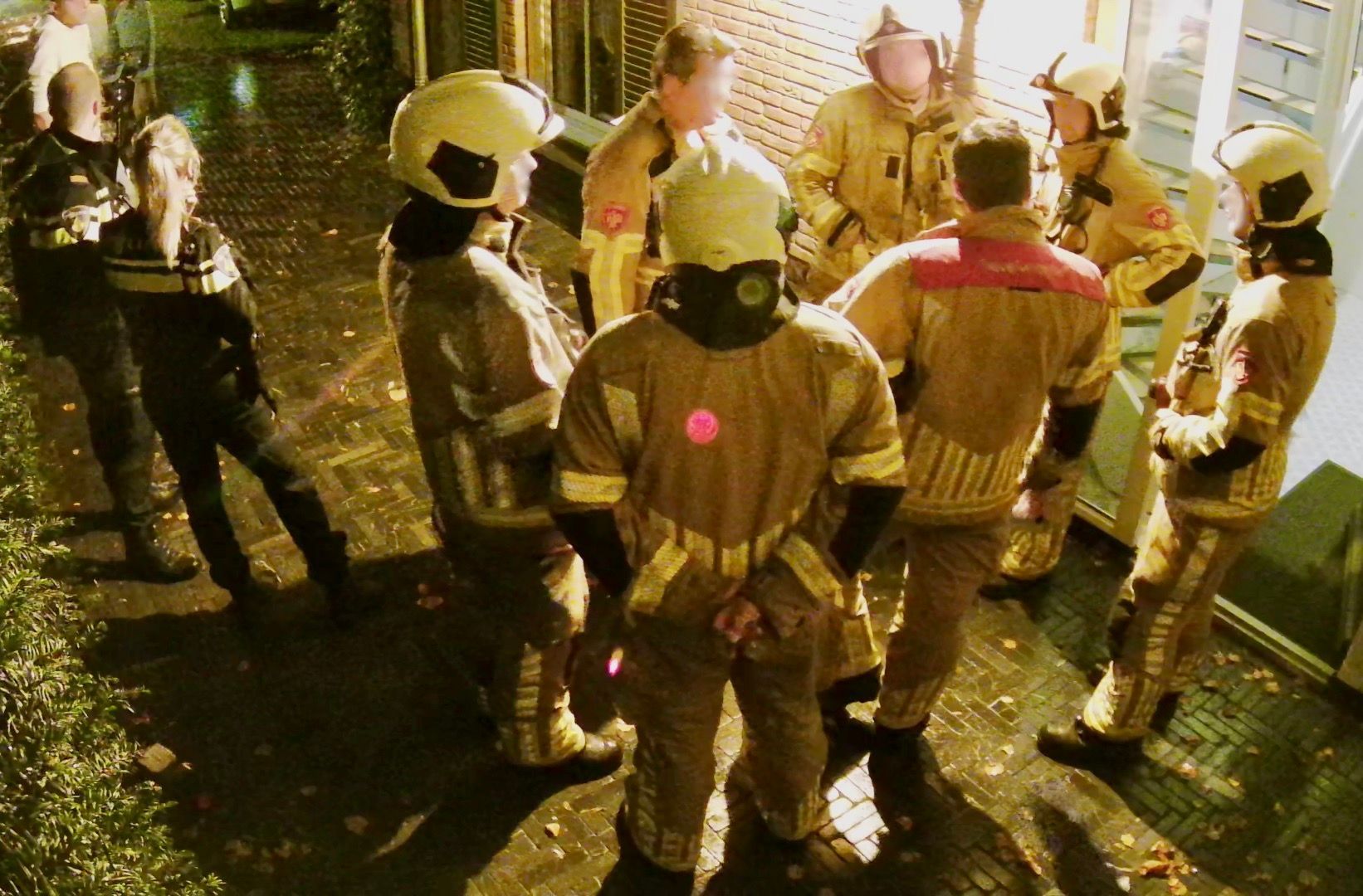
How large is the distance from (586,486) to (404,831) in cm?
191

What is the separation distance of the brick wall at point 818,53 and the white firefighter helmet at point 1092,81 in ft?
2.65

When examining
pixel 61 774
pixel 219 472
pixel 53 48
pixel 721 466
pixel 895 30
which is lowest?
pixel 61 774

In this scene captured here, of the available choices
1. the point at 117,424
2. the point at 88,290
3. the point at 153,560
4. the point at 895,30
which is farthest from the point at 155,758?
the point at 895,30

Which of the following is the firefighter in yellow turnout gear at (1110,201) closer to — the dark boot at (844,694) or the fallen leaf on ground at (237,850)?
Answer: the dark boot at (844,694)

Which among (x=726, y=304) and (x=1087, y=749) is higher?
(x=726, y=304)

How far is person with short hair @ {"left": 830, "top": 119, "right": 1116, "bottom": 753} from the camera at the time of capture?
3.55 m

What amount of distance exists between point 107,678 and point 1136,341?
5.84 meters

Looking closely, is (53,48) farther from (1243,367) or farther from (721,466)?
(1243,367)

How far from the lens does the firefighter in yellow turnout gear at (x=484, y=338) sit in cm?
356

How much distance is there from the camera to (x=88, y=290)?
573 cm

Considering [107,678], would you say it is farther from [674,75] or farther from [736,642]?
[674,75]

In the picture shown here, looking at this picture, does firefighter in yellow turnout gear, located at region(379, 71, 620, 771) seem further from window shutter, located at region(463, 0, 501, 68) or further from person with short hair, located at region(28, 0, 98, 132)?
window shutter, located at region(463, 0, 501, 68)

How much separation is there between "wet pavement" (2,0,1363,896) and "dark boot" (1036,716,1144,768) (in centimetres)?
7

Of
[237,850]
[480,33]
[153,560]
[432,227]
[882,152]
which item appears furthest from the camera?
[480,33]
